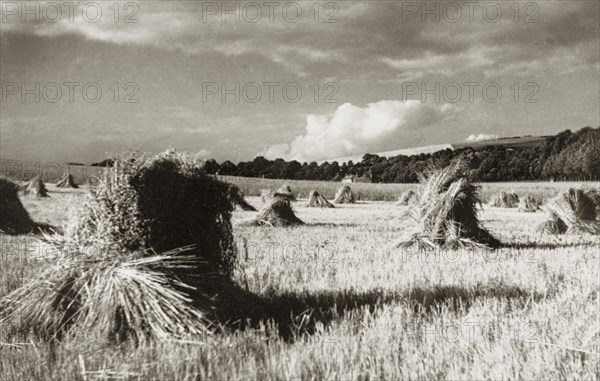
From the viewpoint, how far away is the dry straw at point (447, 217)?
1075cm

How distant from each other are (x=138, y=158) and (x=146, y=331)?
5.79 ft

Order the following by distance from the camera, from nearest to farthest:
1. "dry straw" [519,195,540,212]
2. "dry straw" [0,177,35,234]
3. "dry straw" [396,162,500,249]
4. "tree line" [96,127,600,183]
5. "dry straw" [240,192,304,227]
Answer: "dry straw" [396,162,500,249], "dry straw" [0,177,35,234], "dry straw" [240,192,304,227], "dry straw" [519,195,540,212], "tree line" [96,127,600,183]

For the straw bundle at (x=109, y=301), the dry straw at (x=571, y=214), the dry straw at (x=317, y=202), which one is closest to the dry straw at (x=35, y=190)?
the dry straw at (x=317, y=202)

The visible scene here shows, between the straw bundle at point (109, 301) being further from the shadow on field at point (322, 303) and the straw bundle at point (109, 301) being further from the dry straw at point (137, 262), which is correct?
the shadow on field at point (322, 303)

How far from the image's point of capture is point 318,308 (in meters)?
5.59

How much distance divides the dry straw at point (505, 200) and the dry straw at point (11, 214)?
29.7 meters

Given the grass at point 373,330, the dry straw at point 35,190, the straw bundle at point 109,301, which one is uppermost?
the dry straw at point 35,190

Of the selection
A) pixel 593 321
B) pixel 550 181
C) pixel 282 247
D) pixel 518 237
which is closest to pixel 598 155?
pixel 550 181

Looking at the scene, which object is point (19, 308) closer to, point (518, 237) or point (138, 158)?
point (138, 158)

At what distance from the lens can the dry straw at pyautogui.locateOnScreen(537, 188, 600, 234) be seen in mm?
14977

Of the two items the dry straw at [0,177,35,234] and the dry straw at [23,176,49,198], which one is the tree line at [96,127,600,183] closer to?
the dry straw at [23,176,49,198]

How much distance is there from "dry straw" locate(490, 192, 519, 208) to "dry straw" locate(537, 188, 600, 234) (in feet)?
69.9

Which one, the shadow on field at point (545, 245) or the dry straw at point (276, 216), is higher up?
the dry straw at point (276, 216)

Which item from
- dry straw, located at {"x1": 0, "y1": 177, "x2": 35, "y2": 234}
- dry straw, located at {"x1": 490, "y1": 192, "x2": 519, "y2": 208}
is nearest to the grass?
dry straw, located at {"x1": 0, "y1": 177, "x2": 35, "y2": 234}
